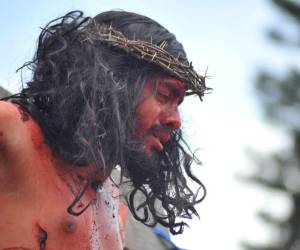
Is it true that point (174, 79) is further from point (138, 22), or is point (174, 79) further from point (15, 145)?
point (15, 145)

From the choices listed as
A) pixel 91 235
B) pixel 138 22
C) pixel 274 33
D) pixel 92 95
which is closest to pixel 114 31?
pixel 138 22

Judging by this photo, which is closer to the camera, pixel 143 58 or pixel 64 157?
pixel 64 157

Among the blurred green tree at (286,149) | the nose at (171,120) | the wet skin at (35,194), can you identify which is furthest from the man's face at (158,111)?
the blurred green tree at (286,149)

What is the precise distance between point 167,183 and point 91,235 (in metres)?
0.43

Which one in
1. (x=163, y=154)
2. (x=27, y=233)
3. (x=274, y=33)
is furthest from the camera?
(x=274, y=33)

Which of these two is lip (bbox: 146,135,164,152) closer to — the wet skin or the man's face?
the man's face

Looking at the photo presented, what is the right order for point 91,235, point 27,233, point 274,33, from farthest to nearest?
point 274,33, point 91,235, point 27,233

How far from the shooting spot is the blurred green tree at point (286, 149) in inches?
401

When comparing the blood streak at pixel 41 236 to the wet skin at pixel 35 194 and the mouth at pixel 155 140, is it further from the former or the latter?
the mouth at pixel 155 140

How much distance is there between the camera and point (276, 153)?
11.1m

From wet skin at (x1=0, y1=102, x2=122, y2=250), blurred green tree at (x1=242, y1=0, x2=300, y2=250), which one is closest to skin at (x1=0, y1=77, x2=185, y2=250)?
wet skin at (x1=0, y1=102, x2=122, y2=250)

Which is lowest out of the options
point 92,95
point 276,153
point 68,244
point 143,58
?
point 276,153

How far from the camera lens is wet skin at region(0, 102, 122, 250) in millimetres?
1726

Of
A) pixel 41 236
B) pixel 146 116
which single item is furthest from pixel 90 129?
pixel 41 236
